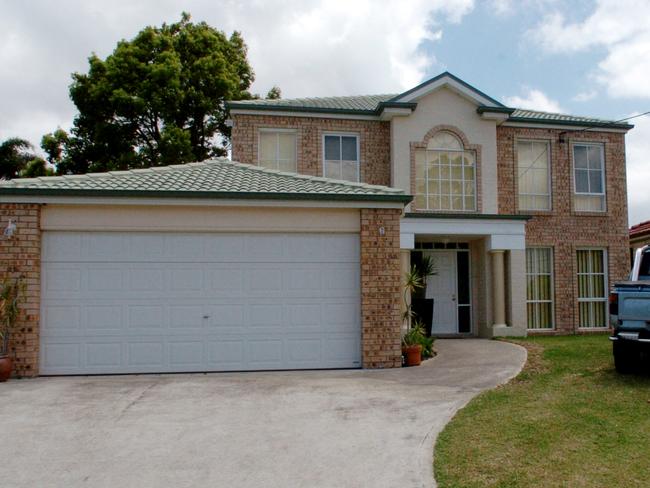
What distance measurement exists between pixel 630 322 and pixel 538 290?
8.25 metres

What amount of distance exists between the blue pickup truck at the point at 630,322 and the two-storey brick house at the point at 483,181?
Answer: 20.3 feet

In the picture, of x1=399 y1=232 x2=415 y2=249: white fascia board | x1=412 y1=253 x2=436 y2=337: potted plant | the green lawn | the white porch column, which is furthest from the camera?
the white porch column

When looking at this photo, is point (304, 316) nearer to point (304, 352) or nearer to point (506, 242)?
point (304, 352)

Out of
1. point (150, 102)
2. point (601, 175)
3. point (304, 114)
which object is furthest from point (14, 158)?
point (601, 175)

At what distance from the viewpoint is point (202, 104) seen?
2605 cm

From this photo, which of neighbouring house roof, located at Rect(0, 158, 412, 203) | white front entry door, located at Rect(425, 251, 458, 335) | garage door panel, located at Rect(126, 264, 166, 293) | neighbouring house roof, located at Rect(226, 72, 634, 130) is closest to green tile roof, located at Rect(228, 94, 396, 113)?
neighbouring house roof, located at Rect(226, 72, 634, 130)

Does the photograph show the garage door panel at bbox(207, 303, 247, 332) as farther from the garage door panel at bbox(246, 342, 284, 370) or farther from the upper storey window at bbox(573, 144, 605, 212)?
the upper storey window at bbox(573, 144, 605, 212)

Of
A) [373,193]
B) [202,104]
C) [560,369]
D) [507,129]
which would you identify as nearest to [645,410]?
[560,369]

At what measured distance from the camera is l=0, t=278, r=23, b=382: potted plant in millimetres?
9656

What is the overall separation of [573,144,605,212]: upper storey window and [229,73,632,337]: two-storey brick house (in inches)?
1.2

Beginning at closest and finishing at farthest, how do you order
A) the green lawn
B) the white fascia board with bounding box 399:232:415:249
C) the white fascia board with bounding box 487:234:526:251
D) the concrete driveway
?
1. the green lawn
2. the concrete driveway
3. the white fascia board with bounding box 399:232:415:249
4. the white fascia board with bounding box 487:234:526:251

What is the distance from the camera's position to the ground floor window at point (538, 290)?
16703 mm

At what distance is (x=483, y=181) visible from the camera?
1627 centimetres

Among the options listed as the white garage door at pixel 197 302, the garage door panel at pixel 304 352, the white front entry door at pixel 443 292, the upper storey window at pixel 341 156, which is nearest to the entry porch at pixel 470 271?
the white front entry door at pixel 443 292
